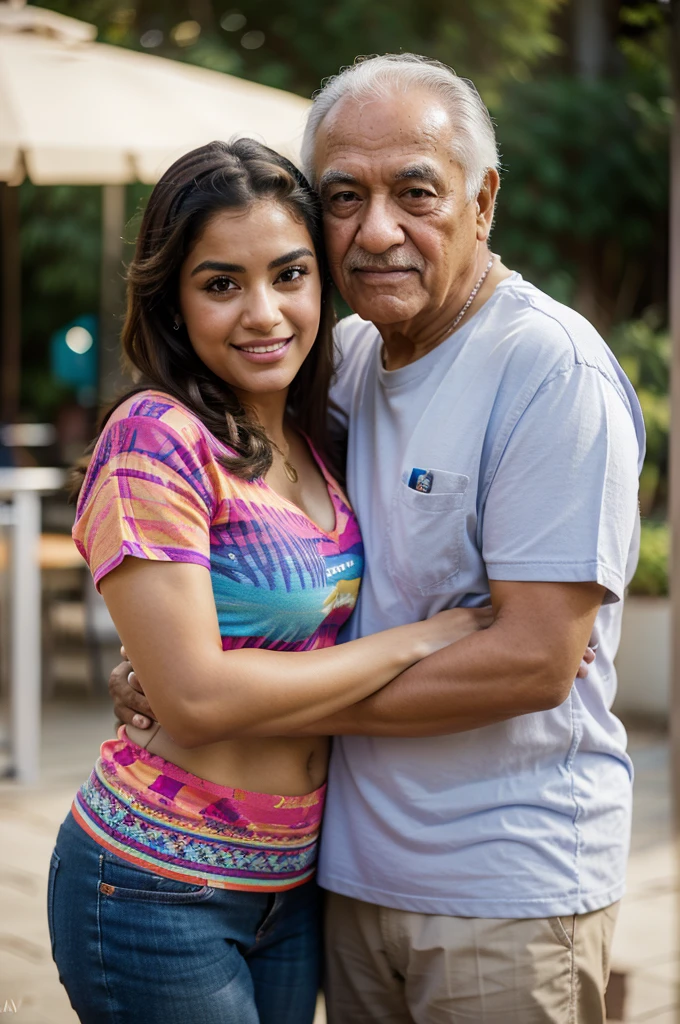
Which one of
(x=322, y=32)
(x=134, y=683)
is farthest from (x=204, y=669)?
(x=322, y=32)

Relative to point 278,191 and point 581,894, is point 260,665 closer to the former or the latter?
point 581,894

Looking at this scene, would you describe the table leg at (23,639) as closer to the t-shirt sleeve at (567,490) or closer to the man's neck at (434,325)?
the man's neck at (434,325)

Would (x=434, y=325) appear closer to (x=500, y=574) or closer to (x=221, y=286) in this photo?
(x=221, y=286)

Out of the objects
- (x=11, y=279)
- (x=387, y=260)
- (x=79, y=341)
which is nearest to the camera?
(x=387, y=260)

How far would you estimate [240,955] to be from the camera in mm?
1890

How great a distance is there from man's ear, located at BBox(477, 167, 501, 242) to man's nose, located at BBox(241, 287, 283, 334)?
38cm

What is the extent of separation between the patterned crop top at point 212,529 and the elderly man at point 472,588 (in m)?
0.14

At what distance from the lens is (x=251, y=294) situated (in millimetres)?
1836

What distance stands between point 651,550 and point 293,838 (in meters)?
4.47

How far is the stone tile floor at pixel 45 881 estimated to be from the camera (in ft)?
10.7

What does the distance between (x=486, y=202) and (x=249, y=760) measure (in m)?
1.00

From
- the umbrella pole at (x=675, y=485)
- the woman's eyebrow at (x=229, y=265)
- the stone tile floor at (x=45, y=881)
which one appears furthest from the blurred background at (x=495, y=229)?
the woman's eyebrow at (x=229, y=265)

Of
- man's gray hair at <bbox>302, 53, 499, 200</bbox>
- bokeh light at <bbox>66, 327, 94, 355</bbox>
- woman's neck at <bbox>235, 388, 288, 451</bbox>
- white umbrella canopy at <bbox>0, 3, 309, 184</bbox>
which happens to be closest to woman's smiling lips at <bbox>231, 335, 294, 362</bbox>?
woman's neck at <bbox>235, 388, 288, 451</bbox>

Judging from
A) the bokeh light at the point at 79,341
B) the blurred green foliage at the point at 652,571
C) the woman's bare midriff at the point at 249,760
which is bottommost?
the blurred green foliage at the point at 652,571
